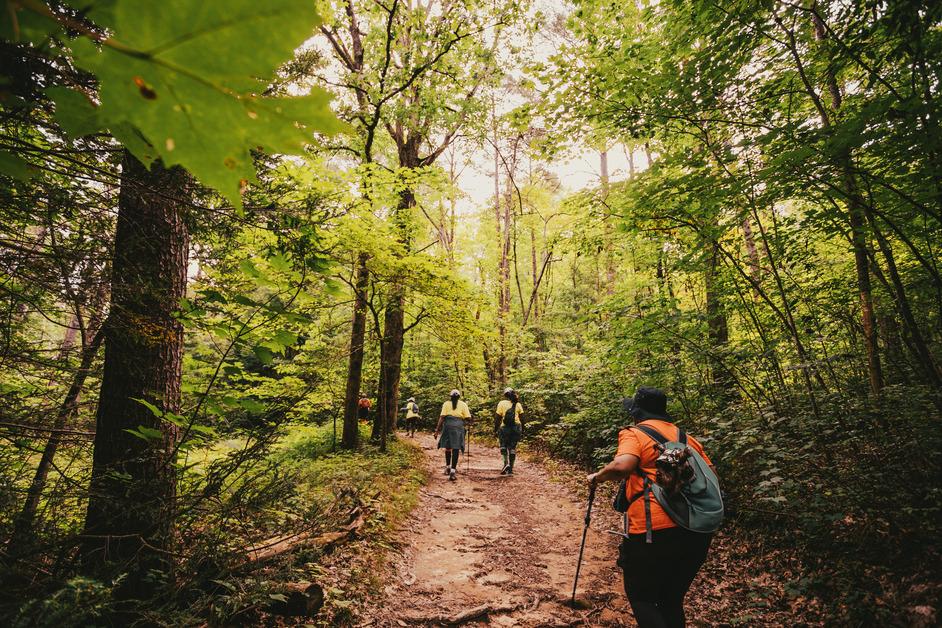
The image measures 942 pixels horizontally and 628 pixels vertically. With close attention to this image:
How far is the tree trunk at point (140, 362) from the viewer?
8.43 ft

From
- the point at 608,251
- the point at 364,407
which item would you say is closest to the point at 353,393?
the point at 364,407

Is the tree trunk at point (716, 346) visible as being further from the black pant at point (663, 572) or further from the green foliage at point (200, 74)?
the green foliage at point (200, 74)

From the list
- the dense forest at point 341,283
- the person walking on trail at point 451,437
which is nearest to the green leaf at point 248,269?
the dense forest at point 341,283

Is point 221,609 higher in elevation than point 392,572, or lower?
higher

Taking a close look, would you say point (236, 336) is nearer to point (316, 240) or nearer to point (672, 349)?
point (316, 240)

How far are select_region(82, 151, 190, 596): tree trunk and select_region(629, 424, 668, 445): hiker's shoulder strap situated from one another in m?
3.30

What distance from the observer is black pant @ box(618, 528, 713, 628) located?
2777 millimetres

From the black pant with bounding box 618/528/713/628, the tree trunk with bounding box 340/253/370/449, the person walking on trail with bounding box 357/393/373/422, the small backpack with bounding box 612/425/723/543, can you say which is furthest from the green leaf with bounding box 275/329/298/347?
the person walking on trail with bounding box 357/393/373/422

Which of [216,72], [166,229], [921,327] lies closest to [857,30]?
[921,327]

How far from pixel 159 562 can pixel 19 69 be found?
3.13 metres

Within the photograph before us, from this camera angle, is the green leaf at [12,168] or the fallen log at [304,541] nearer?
the green leaf at [12,168]

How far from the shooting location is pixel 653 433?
300 cm

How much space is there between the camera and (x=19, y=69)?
5.41 feet

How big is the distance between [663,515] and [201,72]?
11.1ft
